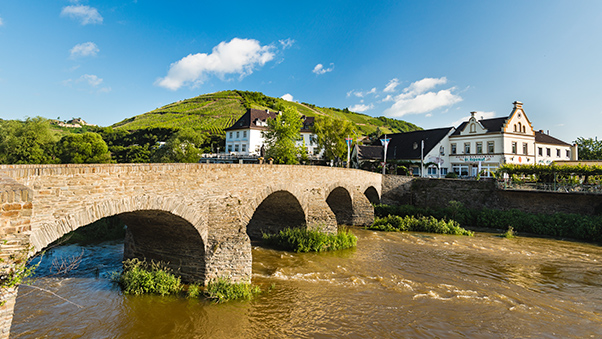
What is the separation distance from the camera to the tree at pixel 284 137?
38.5 m

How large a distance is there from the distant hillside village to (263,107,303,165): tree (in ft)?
11.1

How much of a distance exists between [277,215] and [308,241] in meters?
2.65

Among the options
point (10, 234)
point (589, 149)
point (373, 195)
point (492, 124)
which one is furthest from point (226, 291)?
point (589, 149)

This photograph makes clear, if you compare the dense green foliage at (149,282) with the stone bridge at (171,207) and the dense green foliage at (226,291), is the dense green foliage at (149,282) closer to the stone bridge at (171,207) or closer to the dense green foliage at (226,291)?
the stone bridge at (171,207)

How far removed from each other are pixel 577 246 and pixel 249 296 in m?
20.5

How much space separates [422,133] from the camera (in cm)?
4297

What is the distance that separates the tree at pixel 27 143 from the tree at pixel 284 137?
23.9m

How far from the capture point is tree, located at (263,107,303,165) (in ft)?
126

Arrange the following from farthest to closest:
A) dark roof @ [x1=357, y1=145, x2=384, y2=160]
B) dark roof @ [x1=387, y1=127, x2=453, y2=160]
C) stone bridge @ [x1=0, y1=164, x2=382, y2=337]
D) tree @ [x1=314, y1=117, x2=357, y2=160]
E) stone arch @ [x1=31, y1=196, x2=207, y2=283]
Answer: tree @ [x1=314, y1=117, x2=357, y2=160] → dark roof @ [x1=357, y1=145, x2=384, y2=160] → dark roof @ [x1=387, y1=127, x2=453, y2=160] → stone arch @ [x1=31, y1=196, x2=207, y2=283] → stone bridge @ [x1=0, y1=164, x2=382, y2=337]

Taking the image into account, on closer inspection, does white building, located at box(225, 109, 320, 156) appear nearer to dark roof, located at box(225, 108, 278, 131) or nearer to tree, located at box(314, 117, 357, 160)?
dark roof, located at box(225, 108, 278, 131)

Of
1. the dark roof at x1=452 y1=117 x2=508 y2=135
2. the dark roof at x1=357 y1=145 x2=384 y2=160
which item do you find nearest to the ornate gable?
the dark roof at x1=452 y1=117 x2=508 y2=135

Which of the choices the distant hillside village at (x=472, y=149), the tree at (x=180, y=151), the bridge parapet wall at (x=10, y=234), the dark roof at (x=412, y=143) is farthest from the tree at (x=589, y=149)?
the bridge parapet wall at (x=10, y=234)

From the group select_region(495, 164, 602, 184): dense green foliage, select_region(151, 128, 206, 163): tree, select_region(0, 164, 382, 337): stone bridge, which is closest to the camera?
select_region(0, 164, 382, 337): stone bridge

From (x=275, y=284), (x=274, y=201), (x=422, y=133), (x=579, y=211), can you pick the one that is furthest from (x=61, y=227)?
(x=422, y=133)
